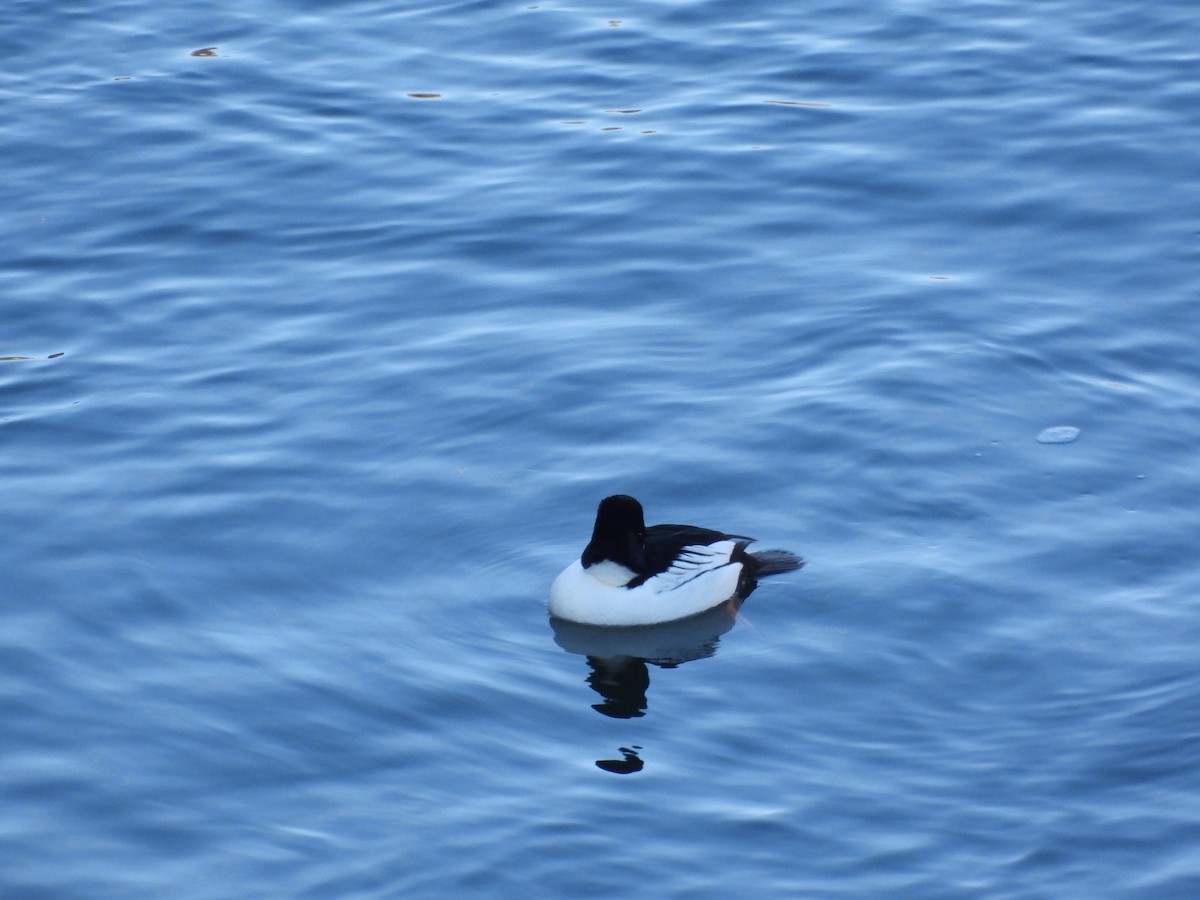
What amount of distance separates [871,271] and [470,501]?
4.30 m

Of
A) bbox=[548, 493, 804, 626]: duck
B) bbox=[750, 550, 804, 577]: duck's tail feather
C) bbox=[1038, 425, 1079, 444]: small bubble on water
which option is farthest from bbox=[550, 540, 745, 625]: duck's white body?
bbox=[1038, 425, 1079, 444]: small bubble on water

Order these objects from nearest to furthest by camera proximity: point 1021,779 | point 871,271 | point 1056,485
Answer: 1. point 1021,779
2. point 1056,485
3. point 871,271

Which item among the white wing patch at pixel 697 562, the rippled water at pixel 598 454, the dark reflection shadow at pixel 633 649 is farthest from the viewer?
the white wing patch at pixel 697 562

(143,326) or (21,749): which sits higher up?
(143,326)

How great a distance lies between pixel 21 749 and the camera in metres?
8.41

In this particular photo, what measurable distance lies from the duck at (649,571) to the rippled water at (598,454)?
163mm

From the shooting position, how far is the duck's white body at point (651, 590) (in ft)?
31.4

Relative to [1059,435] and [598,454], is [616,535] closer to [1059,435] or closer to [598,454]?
[598,454]

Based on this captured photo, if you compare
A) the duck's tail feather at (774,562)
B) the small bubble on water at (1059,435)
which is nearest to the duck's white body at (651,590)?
the duck's tail feather at (774,562)

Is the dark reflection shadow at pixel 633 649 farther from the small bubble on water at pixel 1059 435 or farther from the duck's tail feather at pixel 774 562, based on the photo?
the small bubble on water at pixel 1059 435

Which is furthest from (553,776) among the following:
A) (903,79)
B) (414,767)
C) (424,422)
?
(903,79)

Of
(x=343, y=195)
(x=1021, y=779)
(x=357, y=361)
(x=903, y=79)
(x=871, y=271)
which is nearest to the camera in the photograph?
(x=1021, y=779)

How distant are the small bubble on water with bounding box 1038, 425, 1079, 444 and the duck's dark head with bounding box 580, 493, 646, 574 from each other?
3.00 meters

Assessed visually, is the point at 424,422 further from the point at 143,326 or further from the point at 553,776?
the point at 553,776
